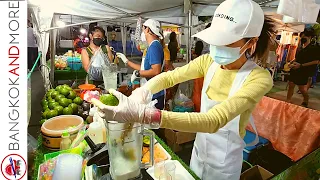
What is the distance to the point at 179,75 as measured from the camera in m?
1.42

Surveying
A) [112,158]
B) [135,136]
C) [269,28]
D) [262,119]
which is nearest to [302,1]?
[269,28]

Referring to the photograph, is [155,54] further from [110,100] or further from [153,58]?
[110,100]

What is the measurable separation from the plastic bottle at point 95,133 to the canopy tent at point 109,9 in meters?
1.97

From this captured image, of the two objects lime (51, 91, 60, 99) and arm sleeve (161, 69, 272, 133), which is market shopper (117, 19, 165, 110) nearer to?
lime (51, 91, 60, 99)

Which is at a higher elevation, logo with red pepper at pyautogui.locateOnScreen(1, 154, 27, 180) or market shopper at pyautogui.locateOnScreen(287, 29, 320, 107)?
market shopper at pyautogui.locateOnScreen(287, 29, 320, 107)

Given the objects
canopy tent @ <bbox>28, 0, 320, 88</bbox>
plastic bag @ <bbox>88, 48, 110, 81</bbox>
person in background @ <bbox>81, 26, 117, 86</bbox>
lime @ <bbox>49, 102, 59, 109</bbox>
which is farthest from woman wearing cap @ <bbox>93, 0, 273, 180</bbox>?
canopy tent @ <bbox>28, 0, 320, 88</bbox>

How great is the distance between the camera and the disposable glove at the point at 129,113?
772mm

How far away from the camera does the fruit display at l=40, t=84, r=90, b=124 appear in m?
1.65

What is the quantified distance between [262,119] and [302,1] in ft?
4.90

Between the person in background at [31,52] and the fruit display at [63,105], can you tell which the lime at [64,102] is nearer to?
the fruit display at [63,105]

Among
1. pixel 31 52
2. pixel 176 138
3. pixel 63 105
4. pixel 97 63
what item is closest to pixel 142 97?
pixel 63 105

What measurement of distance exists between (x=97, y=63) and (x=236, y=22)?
2.13 meters

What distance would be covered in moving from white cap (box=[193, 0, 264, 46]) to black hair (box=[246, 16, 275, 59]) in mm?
96

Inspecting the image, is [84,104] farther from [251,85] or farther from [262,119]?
[262,119]
